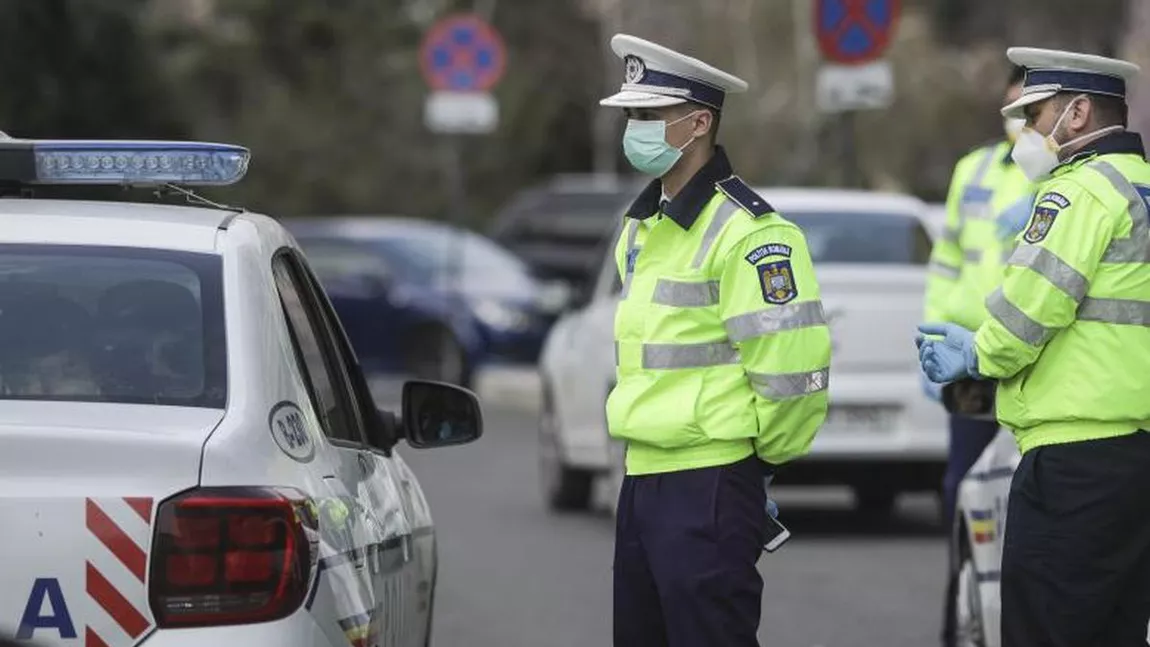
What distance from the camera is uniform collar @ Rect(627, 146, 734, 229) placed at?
252 inches

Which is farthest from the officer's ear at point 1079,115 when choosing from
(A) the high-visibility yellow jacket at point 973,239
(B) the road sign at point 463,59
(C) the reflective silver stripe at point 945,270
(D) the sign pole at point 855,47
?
(B) the road sign at point 463,59

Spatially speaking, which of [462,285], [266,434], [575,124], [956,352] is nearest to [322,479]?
[266,434]

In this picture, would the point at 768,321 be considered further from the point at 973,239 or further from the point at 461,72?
the point at 461,72

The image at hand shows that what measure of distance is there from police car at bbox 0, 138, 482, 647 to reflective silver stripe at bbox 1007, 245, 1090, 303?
1544 mm

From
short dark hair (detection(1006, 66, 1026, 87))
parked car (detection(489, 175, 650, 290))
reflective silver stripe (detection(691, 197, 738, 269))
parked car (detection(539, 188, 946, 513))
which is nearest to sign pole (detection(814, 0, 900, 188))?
parked car (detection(539, 188, 946, 513))

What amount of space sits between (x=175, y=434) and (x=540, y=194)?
2732cm

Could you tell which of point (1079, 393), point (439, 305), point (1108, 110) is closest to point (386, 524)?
point (1079, 393)

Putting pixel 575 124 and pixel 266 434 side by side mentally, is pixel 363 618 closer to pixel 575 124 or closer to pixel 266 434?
pixel 266 434

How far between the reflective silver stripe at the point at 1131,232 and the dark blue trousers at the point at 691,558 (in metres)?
0.95

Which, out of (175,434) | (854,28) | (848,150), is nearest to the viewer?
(175,434)

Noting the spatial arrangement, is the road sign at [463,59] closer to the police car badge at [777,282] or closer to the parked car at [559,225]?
the parked car at [559,225]

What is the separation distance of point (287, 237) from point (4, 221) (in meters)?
0.89

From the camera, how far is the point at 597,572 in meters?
12.7

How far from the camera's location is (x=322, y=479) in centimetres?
558
